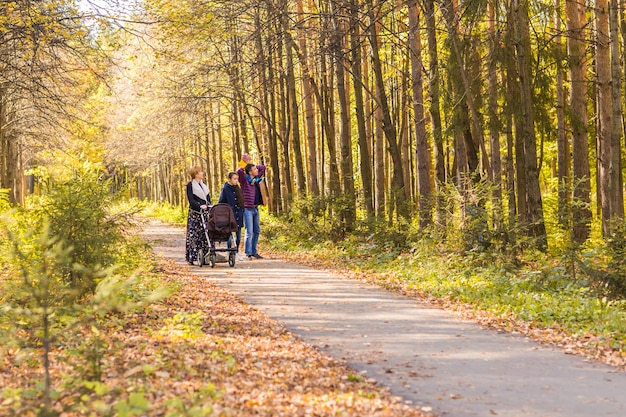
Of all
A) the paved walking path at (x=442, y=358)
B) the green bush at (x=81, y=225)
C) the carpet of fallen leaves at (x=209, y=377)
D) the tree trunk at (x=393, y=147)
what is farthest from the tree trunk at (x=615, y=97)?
the green bush at (x=81, y=225)

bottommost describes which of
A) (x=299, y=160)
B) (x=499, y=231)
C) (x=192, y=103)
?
(x=499, y=231)

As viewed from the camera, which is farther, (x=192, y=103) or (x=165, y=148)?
(x=165, y=148)

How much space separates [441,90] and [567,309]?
852cm

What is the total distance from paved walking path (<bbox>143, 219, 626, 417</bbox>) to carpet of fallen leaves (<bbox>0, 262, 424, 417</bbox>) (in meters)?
0.32

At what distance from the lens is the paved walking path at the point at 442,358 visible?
5363 millimetres

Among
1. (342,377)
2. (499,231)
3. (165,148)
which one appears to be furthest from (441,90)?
(165,148)

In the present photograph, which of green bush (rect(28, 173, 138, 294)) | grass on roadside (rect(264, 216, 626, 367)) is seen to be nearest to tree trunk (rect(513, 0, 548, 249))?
grass on roadside (rect(264, 216, 626, 367))

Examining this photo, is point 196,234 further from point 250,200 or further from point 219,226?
point 250,200

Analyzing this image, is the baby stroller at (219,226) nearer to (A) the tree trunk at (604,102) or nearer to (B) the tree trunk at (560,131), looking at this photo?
(B) the tree trunk at (560,131)

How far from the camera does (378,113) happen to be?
75.5 ft

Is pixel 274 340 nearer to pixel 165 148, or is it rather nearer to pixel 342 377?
pixel 342 377

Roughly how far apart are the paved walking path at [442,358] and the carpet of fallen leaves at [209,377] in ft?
1.06

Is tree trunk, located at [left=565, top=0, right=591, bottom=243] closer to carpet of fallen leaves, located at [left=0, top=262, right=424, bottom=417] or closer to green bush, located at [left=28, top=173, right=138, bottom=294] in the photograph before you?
carpet of fallen leaves, located at [left=0, top=262, right=424, bottom=417]

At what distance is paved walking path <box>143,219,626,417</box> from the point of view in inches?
211
